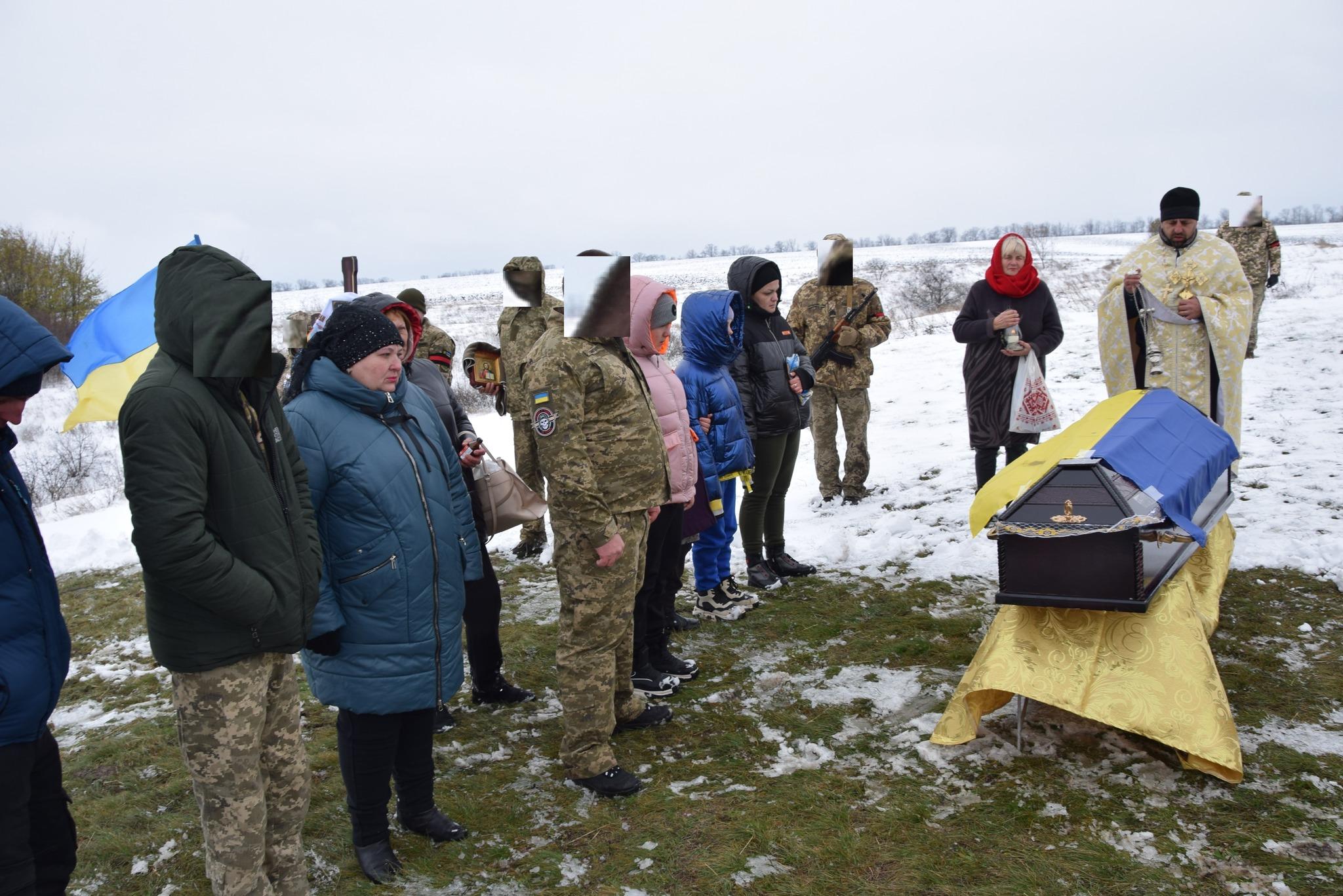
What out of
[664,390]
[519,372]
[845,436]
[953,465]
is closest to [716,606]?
[664,390]

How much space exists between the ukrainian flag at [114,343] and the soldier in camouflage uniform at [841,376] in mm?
4682

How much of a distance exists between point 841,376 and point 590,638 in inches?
175

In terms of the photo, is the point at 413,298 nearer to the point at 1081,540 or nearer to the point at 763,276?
the point at 763,276

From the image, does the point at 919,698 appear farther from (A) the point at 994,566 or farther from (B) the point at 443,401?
(B) the point at 443,401

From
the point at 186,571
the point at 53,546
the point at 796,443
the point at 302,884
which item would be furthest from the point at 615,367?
the point at 53,546

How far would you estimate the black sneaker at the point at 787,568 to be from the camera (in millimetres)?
5773

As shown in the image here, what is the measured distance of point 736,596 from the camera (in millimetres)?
5254

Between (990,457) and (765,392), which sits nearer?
(765,392)

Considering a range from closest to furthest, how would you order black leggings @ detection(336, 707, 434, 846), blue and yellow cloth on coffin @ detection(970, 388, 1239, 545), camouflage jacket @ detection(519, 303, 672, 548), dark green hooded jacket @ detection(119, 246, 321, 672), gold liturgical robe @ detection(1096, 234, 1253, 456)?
dark green hooded jacket @ detection(119, 246, 321, 672) < black leggings @ detection(336, 707, 434, 846) < camouflage jacket @ detection(519, 303, 672, 548) < blue and yellow cloth on coffin @ detection(970, 388, 1239, 545) < gold liturgical robe @ detection(1096, 234, 1253, 456)

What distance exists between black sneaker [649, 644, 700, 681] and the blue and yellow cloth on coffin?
5.26ft

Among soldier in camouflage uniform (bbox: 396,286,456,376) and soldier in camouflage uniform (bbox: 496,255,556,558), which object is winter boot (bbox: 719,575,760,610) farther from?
soldier in camouflage uniform (bbox: 396,286,456,376)

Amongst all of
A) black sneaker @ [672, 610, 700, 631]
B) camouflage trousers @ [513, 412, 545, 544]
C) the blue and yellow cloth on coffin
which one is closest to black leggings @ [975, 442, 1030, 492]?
the blue and yellow cloth on coffin

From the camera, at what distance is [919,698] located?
3.81 m

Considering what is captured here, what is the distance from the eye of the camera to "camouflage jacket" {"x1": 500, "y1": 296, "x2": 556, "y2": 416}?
20.6 feet
